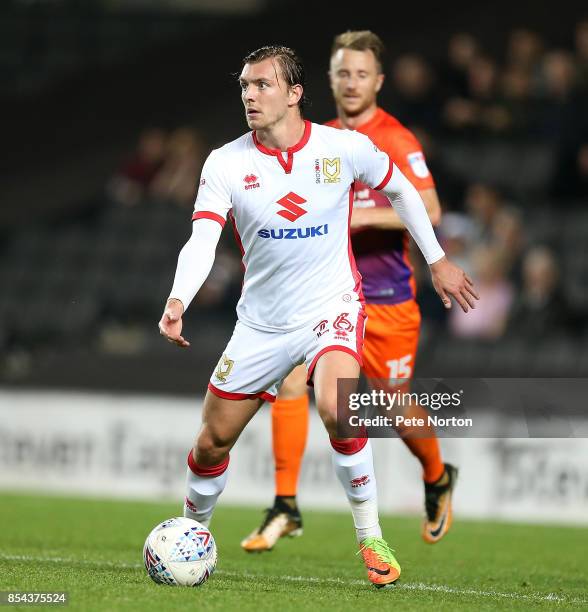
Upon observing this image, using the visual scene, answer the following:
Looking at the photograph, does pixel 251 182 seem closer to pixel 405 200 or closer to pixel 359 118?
pixel 405 200

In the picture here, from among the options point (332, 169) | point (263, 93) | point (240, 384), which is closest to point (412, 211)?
point (332, 169)

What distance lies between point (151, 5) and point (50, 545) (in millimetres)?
14351

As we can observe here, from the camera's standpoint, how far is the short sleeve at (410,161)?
7.50 m

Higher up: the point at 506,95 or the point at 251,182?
the point at 251,182

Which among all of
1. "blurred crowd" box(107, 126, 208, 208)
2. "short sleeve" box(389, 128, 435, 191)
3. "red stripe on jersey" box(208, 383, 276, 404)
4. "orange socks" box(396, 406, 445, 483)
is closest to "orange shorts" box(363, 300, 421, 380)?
"orange socks" box(396, 406, 445, 483)

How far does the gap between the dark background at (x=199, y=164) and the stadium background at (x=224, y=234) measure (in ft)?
0.09

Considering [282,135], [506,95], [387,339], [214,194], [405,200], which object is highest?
[282,135]

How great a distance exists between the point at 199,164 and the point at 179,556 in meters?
10.4

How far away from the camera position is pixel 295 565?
750 centimetres

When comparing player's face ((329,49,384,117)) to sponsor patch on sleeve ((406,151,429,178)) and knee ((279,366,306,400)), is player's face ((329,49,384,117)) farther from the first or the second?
knee ((279,366,306,400))

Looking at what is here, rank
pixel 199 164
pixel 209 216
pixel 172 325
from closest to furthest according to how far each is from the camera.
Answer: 1. pixel 172 325
2. pixel 209 216
3. pixel 199 164

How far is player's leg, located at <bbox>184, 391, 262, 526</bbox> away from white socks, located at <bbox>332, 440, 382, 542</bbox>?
1.56ft

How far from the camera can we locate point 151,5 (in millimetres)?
21062

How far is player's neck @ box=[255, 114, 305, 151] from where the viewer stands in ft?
21.0
